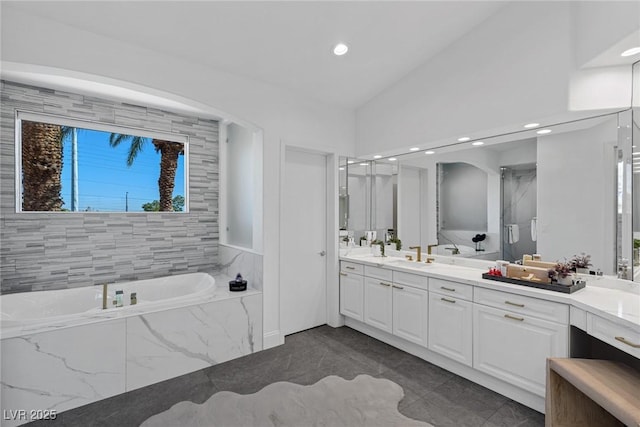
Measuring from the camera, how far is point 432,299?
2859 mm

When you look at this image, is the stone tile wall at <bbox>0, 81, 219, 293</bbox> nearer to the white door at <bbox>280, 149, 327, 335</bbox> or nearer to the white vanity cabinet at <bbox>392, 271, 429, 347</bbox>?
the white door at <bbox>280, 149, 327, 335</bbox>

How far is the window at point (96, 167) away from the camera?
318cm

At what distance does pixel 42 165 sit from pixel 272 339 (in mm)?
3048

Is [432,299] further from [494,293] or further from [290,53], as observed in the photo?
[290,53]

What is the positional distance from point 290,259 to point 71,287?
7.78 ft

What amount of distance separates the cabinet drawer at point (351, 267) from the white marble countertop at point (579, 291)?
181 millimetres

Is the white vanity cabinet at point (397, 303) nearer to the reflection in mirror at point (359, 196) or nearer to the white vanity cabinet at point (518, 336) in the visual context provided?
the white vanity cabinet at point (518, 336)

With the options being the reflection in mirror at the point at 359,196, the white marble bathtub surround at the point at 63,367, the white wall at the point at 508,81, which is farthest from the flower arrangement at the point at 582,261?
the white marble bathtub surround at the point at 63,367

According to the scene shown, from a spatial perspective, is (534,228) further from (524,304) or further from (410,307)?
(410,307)

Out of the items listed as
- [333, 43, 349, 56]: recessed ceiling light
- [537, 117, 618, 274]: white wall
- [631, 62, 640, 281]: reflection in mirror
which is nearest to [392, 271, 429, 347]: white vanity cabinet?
[537, 117, 618, 274]: white wall

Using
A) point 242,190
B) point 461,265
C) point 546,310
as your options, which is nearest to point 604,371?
point 546,310

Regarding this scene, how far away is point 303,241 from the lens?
3.82 m

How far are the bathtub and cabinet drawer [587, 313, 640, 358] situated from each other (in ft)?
8.85

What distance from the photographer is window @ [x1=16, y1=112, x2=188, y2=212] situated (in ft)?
10.4
